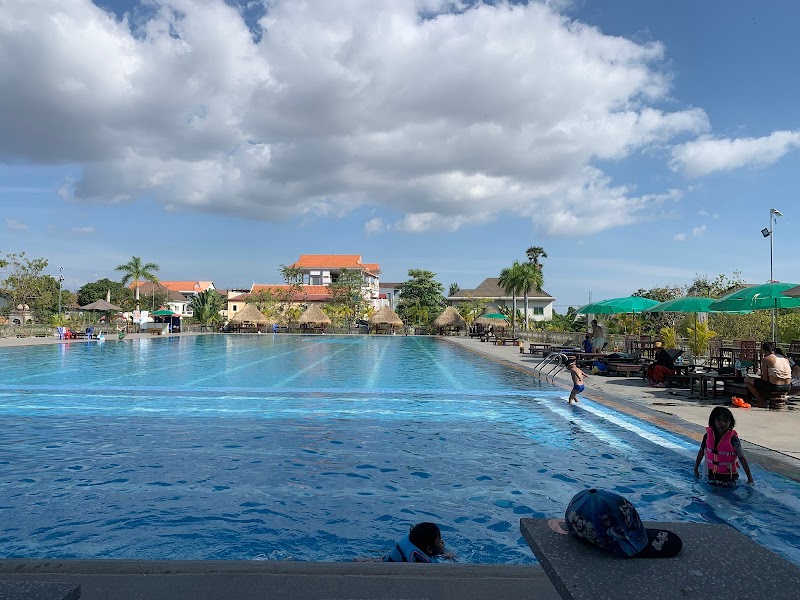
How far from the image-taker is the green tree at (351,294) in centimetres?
6712

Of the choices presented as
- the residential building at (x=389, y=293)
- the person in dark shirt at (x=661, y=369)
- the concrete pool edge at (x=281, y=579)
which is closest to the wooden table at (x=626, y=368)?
the person in dark shirt at (x=661, y=369)

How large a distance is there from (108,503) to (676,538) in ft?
17.8

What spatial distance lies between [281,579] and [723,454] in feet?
16.0

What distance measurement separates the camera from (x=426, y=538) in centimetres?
441

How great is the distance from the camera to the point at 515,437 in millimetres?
9273

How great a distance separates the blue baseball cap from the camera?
244 cm

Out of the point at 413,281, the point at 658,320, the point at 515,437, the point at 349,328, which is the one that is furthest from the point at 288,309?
the point at 515,437

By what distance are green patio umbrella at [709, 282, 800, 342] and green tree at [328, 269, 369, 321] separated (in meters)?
54.1

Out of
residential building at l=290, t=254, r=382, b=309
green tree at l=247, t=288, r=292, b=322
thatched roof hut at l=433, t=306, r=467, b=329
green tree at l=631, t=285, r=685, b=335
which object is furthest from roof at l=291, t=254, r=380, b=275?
green tree at l=631, t=285, r=685, b=335

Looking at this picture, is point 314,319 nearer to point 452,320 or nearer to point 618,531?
point 452,320

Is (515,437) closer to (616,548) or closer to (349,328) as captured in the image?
(616,548)

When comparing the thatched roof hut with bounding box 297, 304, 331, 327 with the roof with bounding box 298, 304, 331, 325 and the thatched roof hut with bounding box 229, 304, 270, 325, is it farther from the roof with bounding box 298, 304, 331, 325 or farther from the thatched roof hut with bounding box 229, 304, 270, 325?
the thatched roof hut with bounding box 229, 304, 270, 325

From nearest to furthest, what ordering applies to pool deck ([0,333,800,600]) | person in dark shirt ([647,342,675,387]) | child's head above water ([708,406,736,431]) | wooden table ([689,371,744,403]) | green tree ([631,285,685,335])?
pool deck ([0,333,800,600]) → child's head above water ([708,406,736,431]) → wooden table ([689,371,744,403]) → person in dark shirt ([647,342,675,387]) → green tree ([631,285,685,335])

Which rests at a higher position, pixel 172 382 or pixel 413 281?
pixel 413 281
